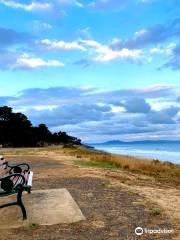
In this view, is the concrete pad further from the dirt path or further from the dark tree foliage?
the dark tree foliage

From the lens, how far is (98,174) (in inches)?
583

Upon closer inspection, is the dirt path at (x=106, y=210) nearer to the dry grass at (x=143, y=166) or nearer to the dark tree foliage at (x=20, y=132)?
the dry grass at (x=143, y=166)

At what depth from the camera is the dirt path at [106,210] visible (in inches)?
308

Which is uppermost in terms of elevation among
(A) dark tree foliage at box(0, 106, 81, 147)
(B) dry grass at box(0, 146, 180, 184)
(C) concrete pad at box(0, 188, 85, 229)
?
(A) dark tree foliage at box(0, 106, 81, 147)

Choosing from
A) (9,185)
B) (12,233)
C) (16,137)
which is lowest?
(12,233)

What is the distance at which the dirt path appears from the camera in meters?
7.82

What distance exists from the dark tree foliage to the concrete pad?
43.6 meters

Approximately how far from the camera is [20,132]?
5450 centimetres

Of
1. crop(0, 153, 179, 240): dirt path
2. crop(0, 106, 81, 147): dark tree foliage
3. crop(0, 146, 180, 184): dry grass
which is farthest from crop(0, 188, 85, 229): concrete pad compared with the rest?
crop(0, 106, 81, 147): dark tree foliage

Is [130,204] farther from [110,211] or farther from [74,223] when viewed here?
[74,223]

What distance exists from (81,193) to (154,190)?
174cm

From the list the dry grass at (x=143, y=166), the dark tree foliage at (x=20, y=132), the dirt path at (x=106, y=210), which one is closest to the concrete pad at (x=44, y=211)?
the dirt path at (x=106, y=210)

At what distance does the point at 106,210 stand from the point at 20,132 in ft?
150

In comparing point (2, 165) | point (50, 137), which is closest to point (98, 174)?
point (2, 165)
